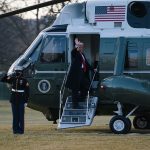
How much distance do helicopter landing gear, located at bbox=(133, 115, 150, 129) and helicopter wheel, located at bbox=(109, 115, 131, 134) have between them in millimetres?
2822

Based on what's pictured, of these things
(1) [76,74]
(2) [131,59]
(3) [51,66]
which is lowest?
(1) [76,74]

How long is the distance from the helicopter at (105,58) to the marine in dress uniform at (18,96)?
4.38 ft

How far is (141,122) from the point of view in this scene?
65.7ft

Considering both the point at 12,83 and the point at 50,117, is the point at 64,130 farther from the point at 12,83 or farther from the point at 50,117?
the point at 12,83

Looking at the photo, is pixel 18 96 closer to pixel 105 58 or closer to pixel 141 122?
pixel 105 58

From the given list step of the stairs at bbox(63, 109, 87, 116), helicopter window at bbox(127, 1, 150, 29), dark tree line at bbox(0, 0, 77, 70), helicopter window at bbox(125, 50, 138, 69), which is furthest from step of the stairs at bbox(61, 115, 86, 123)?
dark tree line at bbox(0, 0, 77, 70)

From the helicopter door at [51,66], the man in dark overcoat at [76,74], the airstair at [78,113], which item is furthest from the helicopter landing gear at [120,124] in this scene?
the helicopter door at [51,66]

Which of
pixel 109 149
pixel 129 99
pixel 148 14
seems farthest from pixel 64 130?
pixel 109 149

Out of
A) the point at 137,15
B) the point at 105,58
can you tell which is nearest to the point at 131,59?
the point at 105,58

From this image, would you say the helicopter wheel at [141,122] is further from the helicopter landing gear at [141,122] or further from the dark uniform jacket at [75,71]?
the dark uniform jacket at [75,71]

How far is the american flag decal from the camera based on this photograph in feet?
58.6

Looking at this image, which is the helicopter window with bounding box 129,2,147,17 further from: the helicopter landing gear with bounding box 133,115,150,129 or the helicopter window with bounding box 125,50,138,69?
the helicopter landing gear with bounding box 133,115,150,129

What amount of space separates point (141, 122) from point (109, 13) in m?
3.84

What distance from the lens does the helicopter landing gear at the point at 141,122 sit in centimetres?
1994
